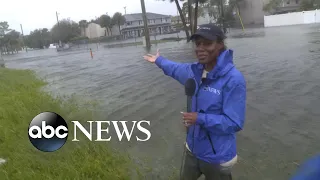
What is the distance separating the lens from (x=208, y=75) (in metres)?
2.57

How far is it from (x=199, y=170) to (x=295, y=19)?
44144mm

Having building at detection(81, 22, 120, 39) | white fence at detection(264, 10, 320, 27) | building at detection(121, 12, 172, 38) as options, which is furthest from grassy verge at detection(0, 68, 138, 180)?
building at detection(81, 22, 120, 39)

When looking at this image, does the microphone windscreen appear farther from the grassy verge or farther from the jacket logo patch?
the grassy verge

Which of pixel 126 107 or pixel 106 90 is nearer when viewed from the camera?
pixel 126 107

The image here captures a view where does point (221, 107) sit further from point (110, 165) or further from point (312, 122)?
point (312, 122)

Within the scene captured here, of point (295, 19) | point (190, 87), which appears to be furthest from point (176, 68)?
point (295, 19)

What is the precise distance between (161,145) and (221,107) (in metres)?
3.06

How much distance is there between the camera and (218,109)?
8.55 feet

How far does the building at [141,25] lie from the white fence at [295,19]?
44648 millimetres

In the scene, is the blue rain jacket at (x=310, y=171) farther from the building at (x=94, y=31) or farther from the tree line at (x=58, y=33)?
the building at (x=94, y=31)

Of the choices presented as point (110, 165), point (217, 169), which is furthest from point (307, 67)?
point (217, 169)

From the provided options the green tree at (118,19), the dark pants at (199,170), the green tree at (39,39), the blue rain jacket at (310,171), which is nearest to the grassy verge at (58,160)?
the dark pants at (199,170)

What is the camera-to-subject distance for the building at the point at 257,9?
60.8 meters

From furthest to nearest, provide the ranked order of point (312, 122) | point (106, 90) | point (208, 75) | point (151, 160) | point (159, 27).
Result: 1. point (159, 27)
2. point (106, 90)
3. point (312, 122)
4. point (151, 160)
5. point (208, 75)
